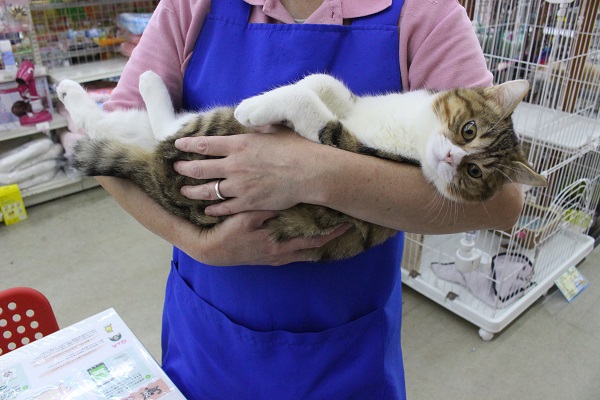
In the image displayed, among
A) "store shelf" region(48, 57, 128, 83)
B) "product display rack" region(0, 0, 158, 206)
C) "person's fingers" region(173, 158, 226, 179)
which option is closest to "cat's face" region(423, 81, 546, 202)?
"person's fingers" region(173, 158, 226, 179)

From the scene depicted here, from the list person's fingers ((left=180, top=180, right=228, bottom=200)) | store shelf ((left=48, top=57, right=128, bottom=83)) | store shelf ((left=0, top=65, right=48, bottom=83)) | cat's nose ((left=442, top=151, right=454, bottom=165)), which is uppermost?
cat's nose ((left=442, top=151, right=454, bottom=165))

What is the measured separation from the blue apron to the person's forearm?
0.16m

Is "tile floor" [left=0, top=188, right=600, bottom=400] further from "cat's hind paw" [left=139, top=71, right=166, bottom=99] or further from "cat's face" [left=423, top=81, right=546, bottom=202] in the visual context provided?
"cat's hind paw" [left=139, top=71, right=166, bottom=99]

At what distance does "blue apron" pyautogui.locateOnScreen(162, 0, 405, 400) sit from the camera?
0.96 m

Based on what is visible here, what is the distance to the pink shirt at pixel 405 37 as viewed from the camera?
0.91 metres

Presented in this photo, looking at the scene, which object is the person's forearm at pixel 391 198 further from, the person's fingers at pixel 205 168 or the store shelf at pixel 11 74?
the store shelf at pixel 11 74

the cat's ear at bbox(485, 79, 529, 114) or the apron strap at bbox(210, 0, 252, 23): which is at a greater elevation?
the apron strap at bbox(210, 0, 252, 23)

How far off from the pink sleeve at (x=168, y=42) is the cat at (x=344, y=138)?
36mm

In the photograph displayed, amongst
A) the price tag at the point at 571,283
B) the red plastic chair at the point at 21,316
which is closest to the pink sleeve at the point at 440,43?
the red plastic chair at the point at 21,316

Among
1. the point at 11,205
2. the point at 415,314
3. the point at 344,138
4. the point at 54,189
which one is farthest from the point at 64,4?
the point at 344,138

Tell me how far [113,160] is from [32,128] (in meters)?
2.79

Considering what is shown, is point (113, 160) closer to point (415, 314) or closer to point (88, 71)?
point (415, 314)

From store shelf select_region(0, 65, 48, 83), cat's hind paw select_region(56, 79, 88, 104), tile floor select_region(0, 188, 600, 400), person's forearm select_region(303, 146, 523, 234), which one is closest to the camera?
person's forearm select_region(303, 146, 523, 234)

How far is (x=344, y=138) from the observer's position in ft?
3.28
